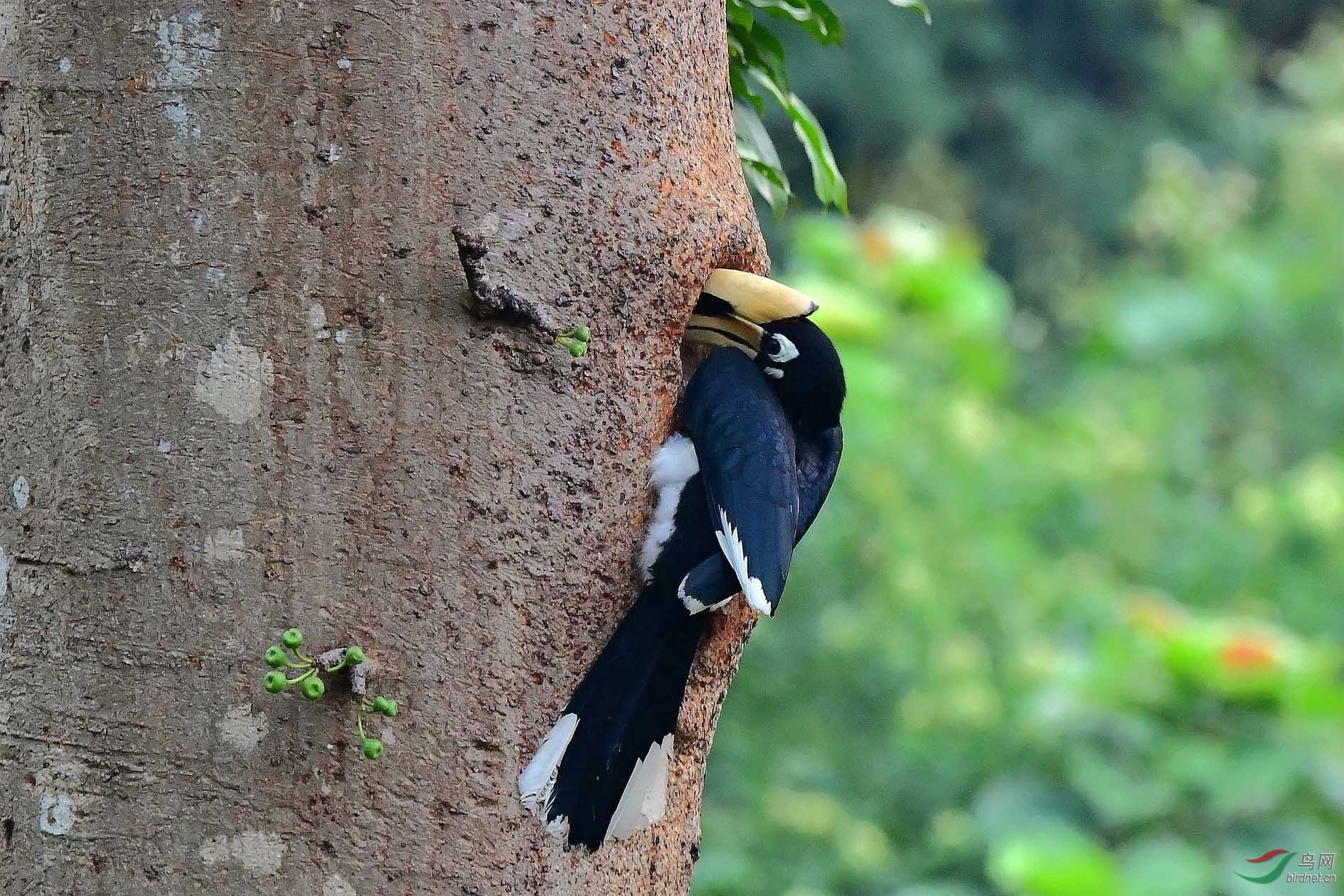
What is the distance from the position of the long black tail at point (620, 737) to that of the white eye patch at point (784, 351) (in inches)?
14.6

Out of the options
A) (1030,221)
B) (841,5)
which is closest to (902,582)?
(841,5)

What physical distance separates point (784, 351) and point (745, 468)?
232 mm

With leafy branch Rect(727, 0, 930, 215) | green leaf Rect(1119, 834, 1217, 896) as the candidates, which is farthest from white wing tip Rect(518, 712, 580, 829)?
green leaf Rect(1119, 834, 1217, 896)

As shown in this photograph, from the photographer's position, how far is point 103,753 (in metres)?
1.29

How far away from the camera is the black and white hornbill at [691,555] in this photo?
4.69 feet

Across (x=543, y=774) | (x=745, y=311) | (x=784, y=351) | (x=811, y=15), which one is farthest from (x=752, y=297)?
(x=543, y=774)

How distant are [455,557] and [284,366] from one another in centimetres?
23

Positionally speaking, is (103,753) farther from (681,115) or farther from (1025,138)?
(1025,138)

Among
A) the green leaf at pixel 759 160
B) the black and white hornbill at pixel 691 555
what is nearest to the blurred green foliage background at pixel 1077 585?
the green leaf at pixel 759 160

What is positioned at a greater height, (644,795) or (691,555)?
(691,555)

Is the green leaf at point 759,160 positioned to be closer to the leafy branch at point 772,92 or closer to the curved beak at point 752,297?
the leafy branch at point 772,92

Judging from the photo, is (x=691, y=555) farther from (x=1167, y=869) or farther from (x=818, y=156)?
(x=1167, y=869)

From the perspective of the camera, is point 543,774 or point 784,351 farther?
point 784,351

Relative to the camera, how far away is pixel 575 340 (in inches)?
56.1
